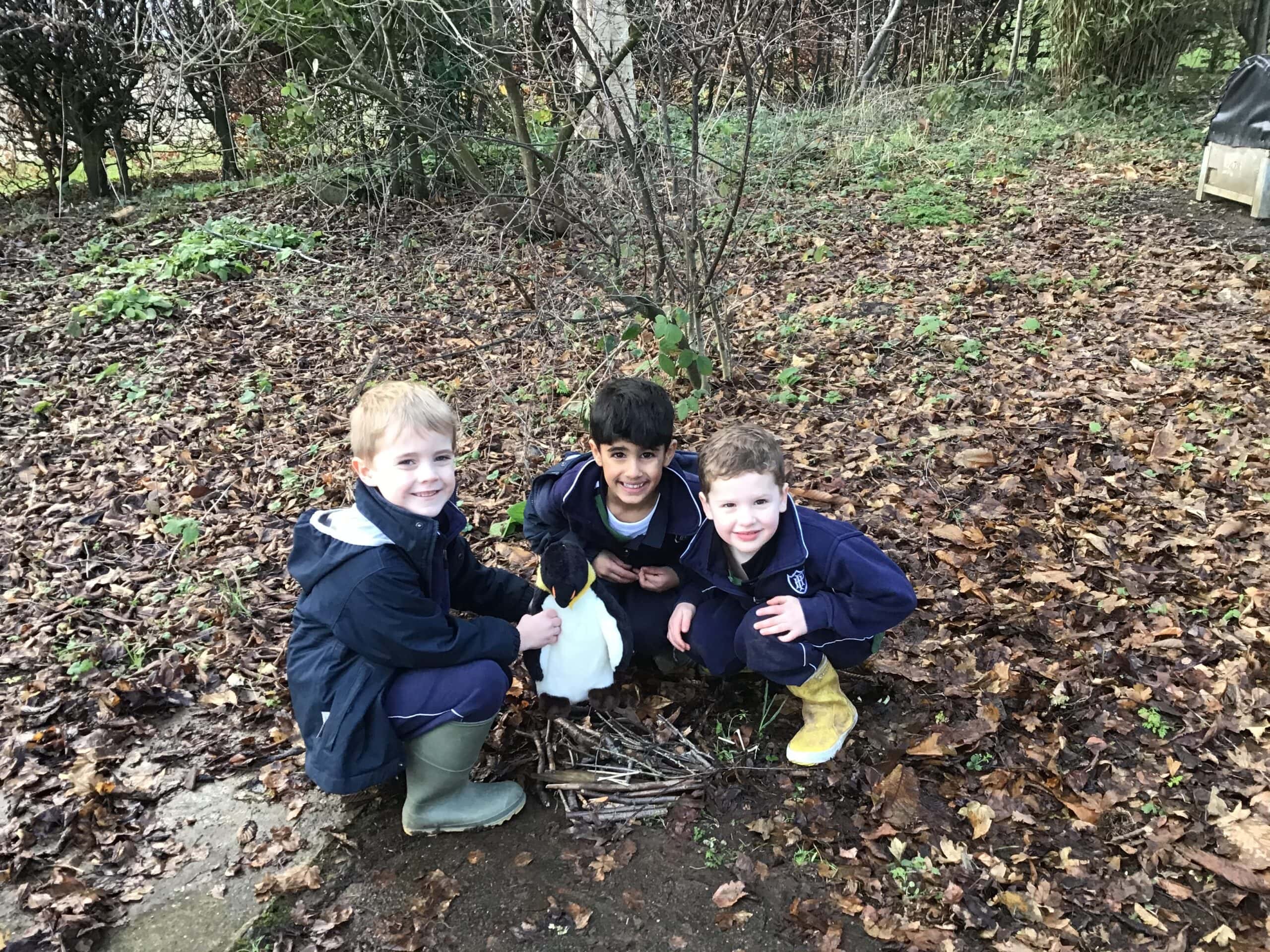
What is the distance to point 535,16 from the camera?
5.57 metres

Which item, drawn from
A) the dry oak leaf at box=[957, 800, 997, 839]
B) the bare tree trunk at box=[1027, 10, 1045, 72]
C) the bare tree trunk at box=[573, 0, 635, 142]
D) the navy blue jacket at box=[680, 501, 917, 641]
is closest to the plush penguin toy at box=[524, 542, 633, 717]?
the navy blue jacket at box=[680, 501, 917, 641]

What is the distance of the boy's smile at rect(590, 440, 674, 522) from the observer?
9.24 ft

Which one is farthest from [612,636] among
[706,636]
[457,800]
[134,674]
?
[134,674]

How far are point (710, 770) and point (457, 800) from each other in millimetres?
805

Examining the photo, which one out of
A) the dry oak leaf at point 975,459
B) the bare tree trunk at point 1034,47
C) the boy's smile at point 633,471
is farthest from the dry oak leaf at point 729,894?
the bare tree trunk at point 1034,47

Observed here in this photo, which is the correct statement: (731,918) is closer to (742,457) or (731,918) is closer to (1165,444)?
(742,457)

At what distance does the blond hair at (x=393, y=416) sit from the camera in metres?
2.38

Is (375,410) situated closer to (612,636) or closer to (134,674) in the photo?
(612,636)

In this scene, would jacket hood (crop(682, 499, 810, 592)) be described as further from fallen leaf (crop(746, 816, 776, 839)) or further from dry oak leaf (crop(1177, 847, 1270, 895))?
dry oak leaf (crop(1177, 847, 1270, 895))

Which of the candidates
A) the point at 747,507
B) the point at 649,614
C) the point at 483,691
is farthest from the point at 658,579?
the point at 483,691

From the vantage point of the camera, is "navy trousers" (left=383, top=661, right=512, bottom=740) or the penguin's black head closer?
"navy trousers" (left=383, top=661, right=512, bottom=740)

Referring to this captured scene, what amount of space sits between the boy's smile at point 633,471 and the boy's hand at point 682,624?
1.19 feet

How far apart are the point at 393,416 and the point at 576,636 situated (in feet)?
3.29

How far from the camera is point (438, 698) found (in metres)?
2.37
